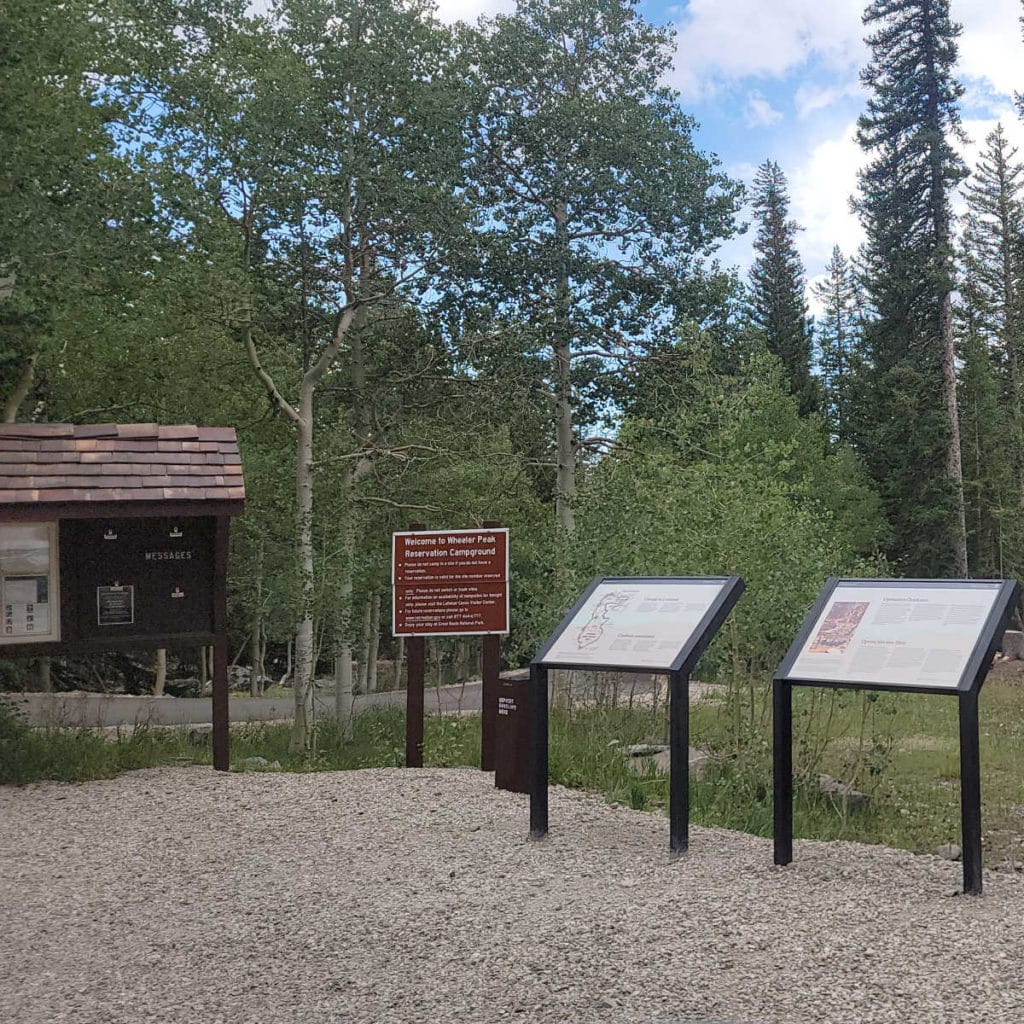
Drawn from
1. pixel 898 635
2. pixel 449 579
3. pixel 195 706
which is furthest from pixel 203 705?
pixel 898 635

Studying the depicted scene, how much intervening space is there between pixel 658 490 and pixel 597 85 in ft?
41.5

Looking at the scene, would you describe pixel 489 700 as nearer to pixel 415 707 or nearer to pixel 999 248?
pixel 415 707

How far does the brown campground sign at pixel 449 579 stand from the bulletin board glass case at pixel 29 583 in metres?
2.82

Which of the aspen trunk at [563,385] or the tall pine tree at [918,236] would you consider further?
the tall pine tree at [918,236]

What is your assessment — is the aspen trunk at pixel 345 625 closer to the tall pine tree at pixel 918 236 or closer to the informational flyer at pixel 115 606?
the informational flyer at pixel 115 606

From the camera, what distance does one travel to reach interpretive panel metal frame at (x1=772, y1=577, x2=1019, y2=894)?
5094 mm

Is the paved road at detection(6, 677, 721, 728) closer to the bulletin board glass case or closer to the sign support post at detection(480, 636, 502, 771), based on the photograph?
the sign support post at detection(480, 636, 502, 771)

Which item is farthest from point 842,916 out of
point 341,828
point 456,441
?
point 456,441

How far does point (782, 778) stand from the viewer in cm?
563

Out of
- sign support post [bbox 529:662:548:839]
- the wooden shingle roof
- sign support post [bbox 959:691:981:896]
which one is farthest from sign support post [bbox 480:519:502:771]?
sign support post [bbox 959:691:981:896]

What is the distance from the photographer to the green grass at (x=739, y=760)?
291 inches

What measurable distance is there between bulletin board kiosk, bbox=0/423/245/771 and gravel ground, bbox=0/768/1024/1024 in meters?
2.09

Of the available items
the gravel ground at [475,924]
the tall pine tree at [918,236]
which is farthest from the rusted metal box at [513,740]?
the tall pine tree at [918,236]

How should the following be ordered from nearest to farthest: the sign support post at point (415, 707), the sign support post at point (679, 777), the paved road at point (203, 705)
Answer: the sign support post at point (679, 777), the sign support post at point (415, 707), the paved road at point (203, 705)
